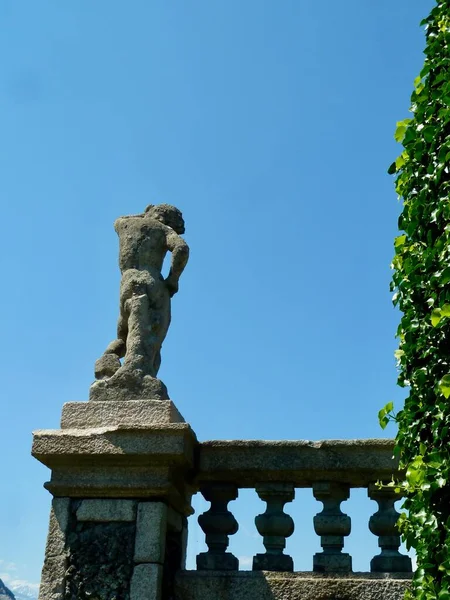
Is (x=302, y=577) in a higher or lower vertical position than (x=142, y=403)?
lower

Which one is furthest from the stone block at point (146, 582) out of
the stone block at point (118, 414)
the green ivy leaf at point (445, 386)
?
the green ivy leaf at point (445, 386)

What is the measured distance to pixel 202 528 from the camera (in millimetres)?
5207

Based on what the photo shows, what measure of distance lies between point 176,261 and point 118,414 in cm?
112

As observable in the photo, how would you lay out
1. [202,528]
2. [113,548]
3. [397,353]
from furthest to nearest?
[202,528] → [113,548] → [397,353]

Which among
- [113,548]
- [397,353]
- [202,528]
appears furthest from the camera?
[202,528]

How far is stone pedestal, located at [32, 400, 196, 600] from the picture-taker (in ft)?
15.6

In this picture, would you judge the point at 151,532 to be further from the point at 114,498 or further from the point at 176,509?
the point at 176,509

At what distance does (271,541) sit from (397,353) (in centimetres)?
162

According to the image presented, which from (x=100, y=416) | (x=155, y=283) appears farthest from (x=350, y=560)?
(x=155, y=283)

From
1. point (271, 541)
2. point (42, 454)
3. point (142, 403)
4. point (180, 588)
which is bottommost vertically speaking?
point (180, 588)

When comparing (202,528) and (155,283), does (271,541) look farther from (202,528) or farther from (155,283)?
(155,283)

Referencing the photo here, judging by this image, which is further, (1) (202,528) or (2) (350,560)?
(1) (202,528)

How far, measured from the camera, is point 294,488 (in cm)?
518

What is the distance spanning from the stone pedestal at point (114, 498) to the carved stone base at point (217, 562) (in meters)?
0.19
